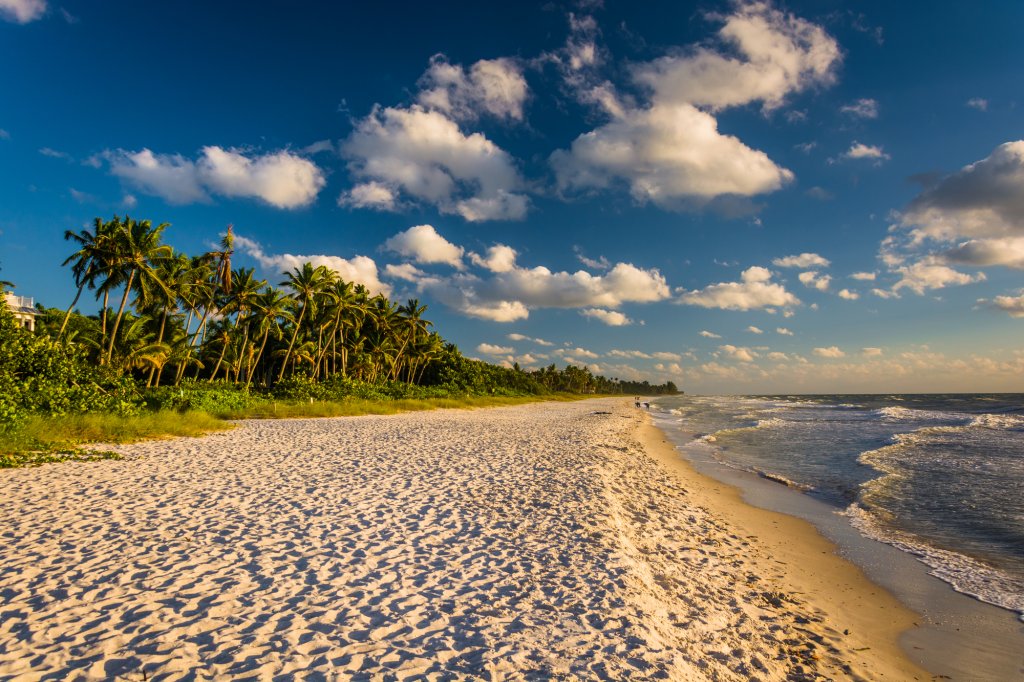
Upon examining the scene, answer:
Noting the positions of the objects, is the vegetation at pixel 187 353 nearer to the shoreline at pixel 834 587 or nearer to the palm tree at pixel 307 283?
the palm tree at pixel 307 283

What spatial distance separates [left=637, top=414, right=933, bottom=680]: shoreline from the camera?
5.65 meters

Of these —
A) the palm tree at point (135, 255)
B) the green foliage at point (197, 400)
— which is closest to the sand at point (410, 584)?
the green foliage at point (197, 400)

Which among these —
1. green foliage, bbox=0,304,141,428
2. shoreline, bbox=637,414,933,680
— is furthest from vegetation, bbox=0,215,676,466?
shoreline, bbox=637,414,933,680

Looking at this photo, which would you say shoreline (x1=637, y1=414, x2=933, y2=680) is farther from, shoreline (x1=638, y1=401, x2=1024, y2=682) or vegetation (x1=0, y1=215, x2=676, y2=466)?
vegetation (x1=0, y1=215, x2=676, y2=466)

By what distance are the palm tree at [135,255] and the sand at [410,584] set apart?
28.9 m

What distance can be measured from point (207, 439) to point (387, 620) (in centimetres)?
1705

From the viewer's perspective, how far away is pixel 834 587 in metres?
7.50

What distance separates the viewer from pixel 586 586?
6.36m

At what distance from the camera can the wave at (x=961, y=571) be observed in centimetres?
723

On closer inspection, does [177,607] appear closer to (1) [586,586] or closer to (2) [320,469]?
(1) [586,586]

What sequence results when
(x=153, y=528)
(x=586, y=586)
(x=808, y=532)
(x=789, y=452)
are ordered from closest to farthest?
(x=586, y=586) < (x=153, y=528) < (x=808, y=532) < (x=789, y=452)

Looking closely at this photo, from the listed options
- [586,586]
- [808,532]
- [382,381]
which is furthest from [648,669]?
[382,381]

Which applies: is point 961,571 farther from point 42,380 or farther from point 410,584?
point 42,380

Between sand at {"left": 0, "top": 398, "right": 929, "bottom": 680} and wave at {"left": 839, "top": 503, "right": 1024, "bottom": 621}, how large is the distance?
1.41 m
